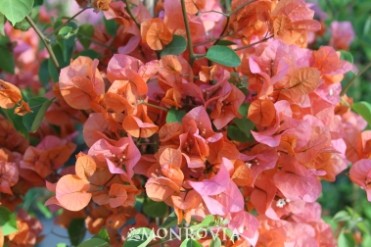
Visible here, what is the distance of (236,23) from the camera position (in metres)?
0.72

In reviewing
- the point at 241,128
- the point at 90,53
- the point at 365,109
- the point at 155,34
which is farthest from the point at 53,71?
the point at 365,109

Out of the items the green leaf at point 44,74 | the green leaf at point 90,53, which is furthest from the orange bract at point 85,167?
the green leaf at point 44,74

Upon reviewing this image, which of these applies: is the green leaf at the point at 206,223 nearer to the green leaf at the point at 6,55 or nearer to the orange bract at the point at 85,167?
the orange bract at the point at 85,167

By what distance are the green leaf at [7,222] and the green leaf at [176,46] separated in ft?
0.91

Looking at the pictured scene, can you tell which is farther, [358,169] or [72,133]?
[72,133]

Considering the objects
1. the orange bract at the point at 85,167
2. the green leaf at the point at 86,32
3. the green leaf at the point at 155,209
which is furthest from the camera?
the green leaf at the point at 86,32

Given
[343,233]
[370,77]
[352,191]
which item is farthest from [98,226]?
[370,77]

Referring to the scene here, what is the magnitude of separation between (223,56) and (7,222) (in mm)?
343

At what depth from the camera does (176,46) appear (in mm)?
695

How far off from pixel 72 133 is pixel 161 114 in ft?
0.70

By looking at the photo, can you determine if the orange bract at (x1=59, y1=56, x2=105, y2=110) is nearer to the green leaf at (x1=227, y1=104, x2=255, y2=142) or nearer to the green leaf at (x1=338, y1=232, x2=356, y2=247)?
the green leaf at (x1=227, y1=104, x2=255, y2=142)

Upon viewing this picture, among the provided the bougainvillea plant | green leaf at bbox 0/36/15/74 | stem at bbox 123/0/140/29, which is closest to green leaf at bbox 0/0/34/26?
the bougainvillea plant

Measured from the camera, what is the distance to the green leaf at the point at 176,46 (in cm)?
69

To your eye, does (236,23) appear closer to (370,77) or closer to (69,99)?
(69,99)
